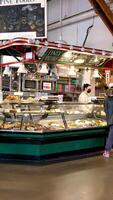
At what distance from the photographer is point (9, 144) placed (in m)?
6.51

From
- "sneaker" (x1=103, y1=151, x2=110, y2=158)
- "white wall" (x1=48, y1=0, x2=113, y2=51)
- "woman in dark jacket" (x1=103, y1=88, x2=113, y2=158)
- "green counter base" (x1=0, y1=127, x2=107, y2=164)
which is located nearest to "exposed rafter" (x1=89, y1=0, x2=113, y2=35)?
"white wall" (x1=48, y1=0, x2=113, y2=51)

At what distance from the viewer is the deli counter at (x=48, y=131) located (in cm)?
644

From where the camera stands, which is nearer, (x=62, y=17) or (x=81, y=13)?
(x=81, y=13)

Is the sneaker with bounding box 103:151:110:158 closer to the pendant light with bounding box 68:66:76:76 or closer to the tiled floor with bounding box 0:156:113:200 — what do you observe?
the tiled floor with bounding box 0:156:113:200

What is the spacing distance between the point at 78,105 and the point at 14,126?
1.72 m

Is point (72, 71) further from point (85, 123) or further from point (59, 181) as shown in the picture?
point (59, 181)

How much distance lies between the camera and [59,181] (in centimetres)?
518

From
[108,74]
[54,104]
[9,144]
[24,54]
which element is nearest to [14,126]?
[9,144]

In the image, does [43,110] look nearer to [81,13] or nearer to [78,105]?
[78,105]

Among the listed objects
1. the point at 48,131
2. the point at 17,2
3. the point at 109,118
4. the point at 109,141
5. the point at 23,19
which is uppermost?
the point at 17,2

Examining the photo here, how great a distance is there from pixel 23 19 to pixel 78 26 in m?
3.57

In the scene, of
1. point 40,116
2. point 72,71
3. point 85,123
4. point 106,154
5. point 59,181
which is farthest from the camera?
point 72,71

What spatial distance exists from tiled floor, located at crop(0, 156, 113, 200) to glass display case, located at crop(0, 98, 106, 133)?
86 centimetres

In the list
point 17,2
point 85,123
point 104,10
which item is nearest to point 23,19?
point 17,2
